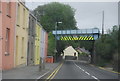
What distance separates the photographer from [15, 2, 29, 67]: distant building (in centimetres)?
2697

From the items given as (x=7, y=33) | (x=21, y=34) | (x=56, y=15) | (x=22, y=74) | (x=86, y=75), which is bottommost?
(x=86, y=75)

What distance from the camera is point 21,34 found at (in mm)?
28828

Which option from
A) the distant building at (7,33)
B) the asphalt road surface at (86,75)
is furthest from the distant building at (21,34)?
the asphalt road surface at (86,75)

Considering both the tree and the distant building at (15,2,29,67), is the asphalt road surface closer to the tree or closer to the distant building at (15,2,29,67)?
the distant building at (15,2,29,67)

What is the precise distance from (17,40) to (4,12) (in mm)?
6247

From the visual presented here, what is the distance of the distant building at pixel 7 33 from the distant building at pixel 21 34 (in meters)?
2.29

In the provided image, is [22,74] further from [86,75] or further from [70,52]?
[70,52]

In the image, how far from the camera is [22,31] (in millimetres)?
29297

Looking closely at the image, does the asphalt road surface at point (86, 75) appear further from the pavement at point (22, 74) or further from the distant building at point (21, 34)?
the distant building at point (21, 34)

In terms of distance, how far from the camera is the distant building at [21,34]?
2697 centimetres

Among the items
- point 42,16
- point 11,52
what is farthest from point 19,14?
point 42,16

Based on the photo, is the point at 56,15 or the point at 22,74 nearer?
the point at 22,74

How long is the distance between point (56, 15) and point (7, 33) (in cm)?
6538

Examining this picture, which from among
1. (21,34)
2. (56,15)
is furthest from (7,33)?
(56,15)
